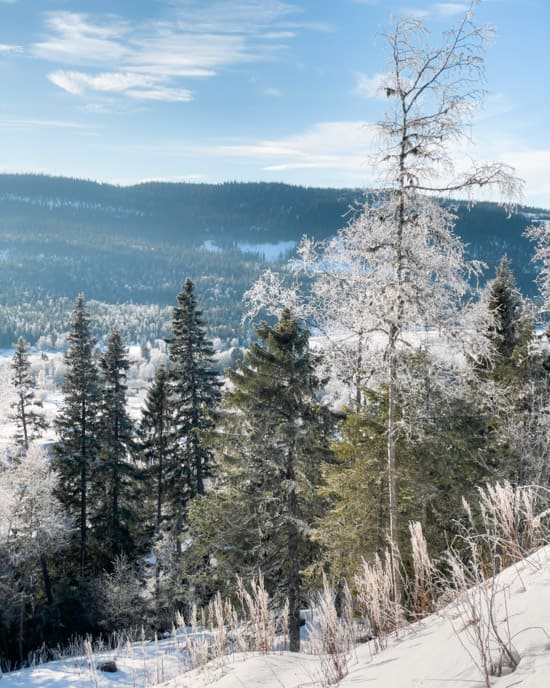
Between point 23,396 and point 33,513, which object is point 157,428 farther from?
point 23,396

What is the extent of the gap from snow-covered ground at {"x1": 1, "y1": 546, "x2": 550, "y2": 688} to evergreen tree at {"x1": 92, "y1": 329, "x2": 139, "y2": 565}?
21.6 metres

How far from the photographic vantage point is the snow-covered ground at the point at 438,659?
3.09 metres

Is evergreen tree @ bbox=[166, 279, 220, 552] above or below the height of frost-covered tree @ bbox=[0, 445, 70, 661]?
above

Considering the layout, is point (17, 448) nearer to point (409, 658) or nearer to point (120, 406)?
point (120, 406)

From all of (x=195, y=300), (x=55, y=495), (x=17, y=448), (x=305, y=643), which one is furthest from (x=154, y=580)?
(x=305, y=643)

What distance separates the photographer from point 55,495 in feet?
84.5

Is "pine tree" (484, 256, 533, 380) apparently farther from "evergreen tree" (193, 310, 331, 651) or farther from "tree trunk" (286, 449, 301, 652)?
"tree trunk" (286, 449, 301, 652)

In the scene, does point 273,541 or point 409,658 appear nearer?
point 409,658

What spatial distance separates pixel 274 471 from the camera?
46.3ft

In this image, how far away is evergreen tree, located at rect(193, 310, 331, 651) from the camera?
13523 millimetres

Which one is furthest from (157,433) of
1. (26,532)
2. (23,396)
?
(23,396)

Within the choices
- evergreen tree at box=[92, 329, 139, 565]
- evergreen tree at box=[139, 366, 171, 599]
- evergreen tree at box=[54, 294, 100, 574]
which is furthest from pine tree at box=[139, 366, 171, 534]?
evergreen tree at box=[54, 294, 100, 574]

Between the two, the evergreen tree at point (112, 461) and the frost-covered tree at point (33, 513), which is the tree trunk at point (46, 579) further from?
the evergreen tree at point (112, 461)

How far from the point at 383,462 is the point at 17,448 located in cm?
2586
